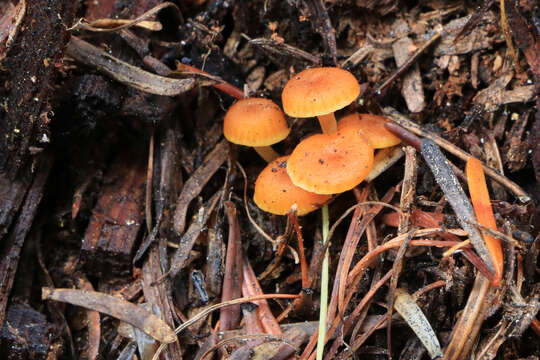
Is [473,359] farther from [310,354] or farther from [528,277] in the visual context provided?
[310,354]

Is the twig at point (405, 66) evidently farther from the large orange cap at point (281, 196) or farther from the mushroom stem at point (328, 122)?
the large orange cap at point (281, 196)

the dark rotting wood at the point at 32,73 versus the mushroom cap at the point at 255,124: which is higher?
the dark rotting wood at the point at 32,73

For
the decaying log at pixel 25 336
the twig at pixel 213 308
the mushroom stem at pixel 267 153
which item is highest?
the mushroom stem at pixel 267 153

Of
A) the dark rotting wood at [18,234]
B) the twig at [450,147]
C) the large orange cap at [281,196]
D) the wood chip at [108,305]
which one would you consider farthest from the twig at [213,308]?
the twig at [450,147]

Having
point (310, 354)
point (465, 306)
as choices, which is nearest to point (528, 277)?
point (465, 306)

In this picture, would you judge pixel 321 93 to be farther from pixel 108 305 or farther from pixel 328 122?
pixel 108 305
